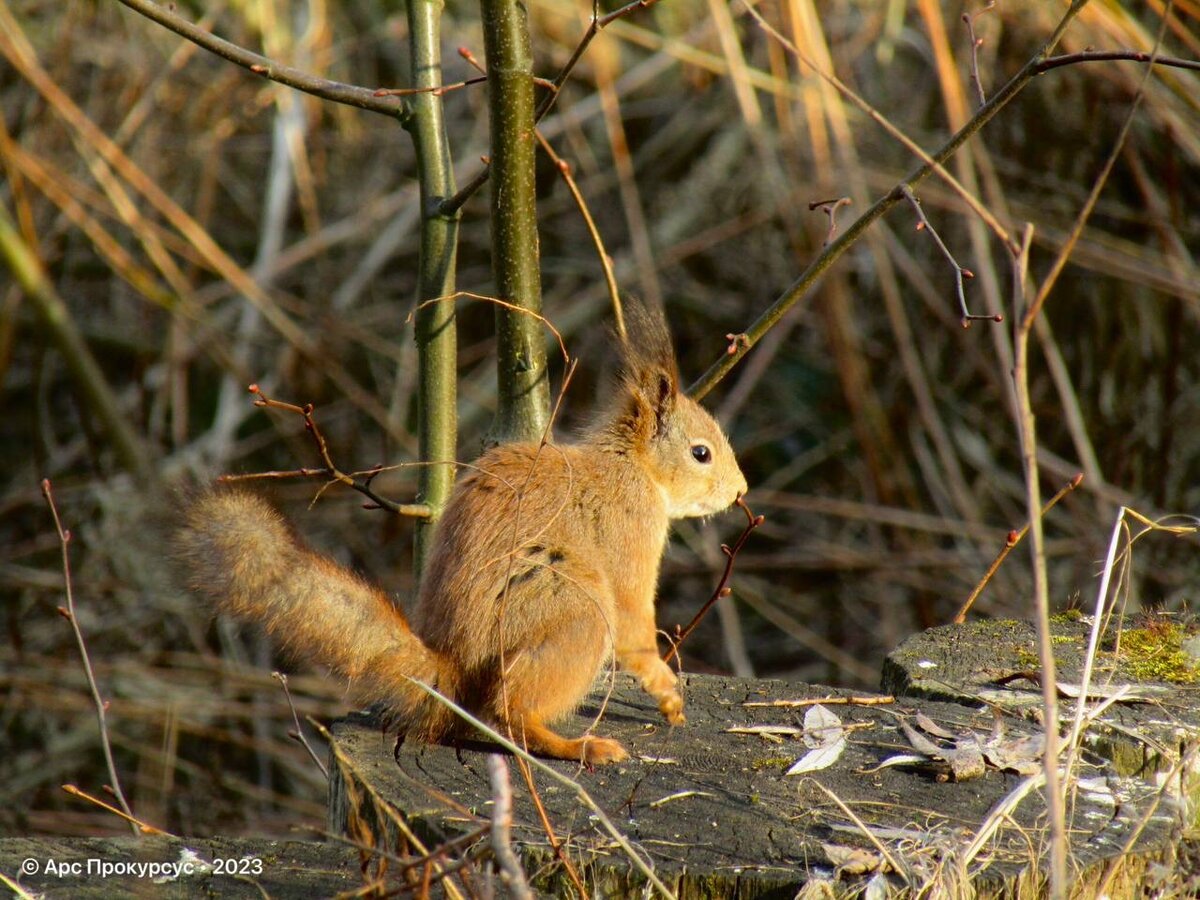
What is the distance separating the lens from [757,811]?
79.3 inches

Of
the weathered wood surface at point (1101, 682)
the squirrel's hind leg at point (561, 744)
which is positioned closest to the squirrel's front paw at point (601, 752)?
the squirrel's hind leg at point (561, 744)

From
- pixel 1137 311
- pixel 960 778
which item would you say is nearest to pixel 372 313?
pixel 1137 311

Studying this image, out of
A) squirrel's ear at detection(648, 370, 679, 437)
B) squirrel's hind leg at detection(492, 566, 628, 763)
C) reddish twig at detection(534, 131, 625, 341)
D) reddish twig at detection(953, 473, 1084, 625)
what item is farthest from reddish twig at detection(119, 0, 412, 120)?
reddish twig at detection(953, 473, 1084, 625)

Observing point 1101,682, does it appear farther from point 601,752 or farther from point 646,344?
point 646,344

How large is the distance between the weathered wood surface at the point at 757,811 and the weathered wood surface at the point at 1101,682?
0.07 meters

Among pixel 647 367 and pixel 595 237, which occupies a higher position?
pixel 595 237

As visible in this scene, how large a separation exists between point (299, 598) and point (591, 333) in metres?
4.04

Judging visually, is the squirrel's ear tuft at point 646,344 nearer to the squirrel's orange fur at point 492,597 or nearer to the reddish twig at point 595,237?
the reddish twig at point 595,237

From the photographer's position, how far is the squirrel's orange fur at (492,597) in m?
2.21

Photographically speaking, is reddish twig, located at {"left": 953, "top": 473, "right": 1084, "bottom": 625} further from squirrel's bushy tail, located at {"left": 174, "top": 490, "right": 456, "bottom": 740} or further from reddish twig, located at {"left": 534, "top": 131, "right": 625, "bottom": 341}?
squirrel's bushy tail, located at {"left": 174, "top": 490, "right": 456, "bottom": 740}

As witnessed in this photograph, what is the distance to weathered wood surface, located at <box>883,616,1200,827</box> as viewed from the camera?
2.24 meters

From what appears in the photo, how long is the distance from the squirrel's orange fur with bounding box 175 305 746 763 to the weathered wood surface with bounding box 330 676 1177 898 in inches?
4.1

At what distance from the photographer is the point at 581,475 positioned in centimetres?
261


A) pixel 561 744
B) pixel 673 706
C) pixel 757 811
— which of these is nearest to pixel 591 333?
pixel 673 706
